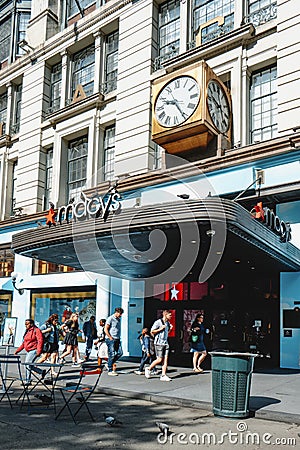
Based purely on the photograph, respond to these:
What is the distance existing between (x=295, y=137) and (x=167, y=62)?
705 centimetres

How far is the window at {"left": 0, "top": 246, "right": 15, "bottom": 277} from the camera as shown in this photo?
1045 inches

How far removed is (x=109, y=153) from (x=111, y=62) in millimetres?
4293

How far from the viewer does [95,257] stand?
53.3 feet

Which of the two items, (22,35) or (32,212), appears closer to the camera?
(32,212)

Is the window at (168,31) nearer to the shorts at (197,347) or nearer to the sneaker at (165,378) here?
the shorts at (197,347)

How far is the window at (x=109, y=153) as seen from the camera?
73.5 ft

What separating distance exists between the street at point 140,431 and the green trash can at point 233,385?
178 millimetres

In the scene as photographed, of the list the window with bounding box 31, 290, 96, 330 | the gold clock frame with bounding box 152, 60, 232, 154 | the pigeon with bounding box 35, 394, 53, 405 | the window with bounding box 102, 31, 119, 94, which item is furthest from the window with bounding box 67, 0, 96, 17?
the pigeon with bounding box 35, 394, 53, 405

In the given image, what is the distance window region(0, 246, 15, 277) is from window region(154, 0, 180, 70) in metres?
12.3

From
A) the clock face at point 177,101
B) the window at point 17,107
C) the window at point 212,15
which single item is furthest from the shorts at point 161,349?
the window at point 17,107

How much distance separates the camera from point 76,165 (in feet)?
80.8

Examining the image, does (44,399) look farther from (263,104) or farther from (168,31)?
(168,31)

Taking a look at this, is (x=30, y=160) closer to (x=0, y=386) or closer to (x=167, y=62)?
(x=167, y=62)

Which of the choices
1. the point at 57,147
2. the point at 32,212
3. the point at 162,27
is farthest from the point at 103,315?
the point at 162,27
